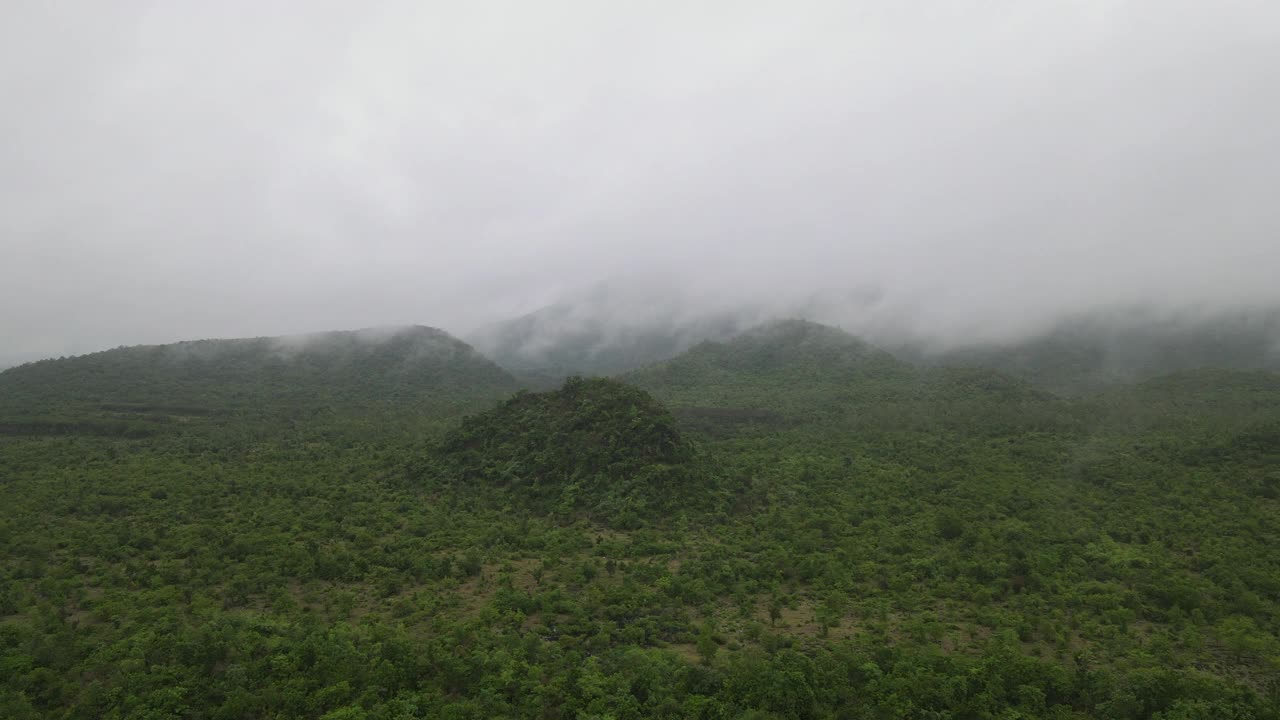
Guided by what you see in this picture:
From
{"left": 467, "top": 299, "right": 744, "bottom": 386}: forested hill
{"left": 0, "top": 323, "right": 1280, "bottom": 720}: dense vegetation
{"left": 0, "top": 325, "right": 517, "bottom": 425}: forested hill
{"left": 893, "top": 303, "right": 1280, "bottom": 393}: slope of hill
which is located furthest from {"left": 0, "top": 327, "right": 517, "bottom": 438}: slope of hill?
{"left": 893, "top": 303, "right": 1280, "bottom": 393}: slope of hill

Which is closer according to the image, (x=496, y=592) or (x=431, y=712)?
(x=431, y=712)

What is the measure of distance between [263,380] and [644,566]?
294 feet

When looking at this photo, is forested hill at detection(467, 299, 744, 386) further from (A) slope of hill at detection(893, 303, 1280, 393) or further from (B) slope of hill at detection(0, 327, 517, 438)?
(A) slope of hill at detection(893, 303, 1280, 393)

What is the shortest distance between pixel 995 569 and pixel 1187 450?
26.9 meters

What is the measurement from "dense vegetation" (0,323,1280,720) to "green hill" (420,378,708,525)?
0.25m

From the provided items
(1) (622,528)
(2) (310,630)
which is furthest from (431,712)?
(1) (622,528)

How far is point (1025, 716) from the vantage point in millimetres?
14961

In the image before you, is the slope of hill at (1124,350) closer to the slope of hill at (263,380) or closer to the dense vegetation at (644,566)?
the dense vegetation at (644,566)

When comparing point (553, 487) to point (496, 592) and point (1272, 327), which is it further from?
point (1272, 327)

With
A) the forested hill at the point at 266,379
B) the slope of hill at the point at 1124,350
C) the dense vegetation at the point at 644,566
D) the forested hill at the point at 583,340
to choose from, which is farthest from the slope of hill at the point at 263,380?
the slope of hill at the point at 1124,350

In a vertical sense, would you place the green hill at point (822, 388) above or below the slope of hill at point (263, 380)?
below

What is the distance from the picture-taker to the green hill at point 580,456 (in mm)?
37062

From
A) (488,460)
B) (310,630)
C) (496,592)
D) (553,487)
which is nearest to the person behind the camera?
(310,630)

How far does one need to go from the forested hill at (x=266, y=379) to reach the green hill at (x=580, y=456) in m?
31.6
